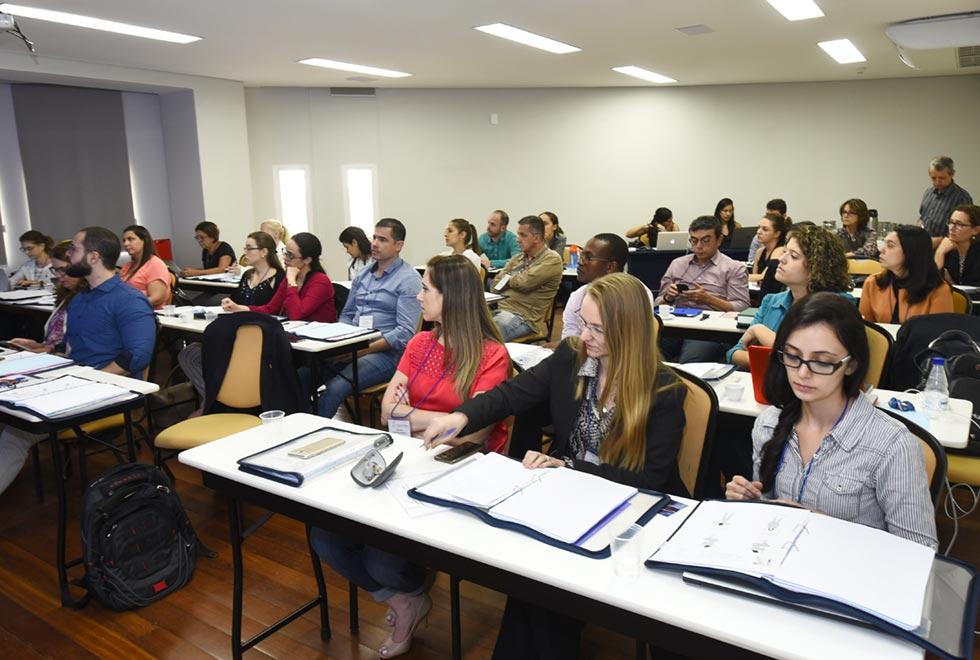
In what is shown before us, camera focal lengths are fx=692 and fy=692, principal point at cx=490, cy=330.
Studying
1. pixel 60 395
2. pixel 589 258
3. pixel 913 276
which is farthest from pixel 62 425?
pixel 913 276

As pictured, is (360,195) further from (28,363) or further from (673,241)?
(28,363)

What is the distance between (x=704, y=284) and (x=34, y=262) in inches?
261

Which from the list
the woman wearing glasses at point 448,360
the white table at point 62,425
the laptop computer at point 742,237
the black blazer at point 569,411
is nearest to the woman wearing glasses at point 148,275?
the white table at point 62,425

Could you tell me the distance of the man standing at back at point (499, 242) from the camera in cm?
844

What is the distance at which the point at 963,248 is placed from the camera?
18.2 ft

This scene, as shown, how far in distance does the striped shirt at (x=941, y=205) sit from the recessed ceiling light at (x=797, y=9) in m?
2.84

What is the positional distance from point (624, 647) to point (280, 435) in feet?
4.65

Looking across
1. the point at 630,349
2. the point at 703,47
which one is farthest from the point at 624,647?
the point at 703,47

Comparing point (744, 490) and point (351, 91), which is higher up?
point (351, 91)

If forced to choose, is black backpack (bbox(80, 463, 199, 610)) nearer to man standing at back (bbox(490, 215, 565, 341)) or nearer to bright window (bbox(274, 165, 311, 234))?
man standing at back (bbox(490, 215, 565, 341))

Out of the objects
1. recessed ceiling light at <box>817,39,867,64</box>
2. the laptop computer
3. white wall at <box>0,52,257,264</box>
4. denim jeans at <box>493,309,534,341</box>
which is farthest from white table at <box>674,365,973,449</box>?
white wall at <box>0,52,257,264</box>

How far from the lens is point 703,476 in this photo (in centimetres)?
217

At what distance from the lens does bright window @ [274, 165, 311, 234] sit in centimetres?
1005

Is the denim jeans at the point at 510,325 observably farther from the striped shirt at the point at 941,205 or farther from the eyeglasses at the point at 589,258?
the striped shirt at the point at 941,205
